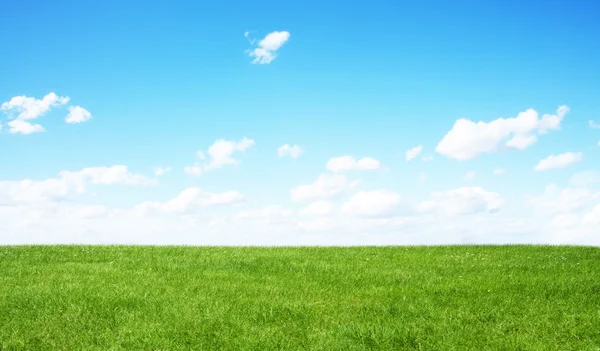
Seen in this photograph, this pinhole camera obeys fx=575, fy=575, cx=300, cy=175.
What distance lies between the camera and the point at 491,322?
Answer: 12055 millimetres

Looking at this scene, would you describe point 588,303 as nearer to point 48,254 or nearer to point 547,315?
point 547,315

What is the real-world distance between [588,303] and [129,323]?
10528 millimetres

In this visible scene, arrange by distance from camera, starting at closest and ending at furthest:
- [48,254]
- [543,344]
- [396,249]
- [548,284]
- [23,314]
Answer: [543,344]
[23,314]
[548,284]
[48,254]
[396,249]

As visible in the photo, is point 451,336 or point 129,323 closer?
point 451,336

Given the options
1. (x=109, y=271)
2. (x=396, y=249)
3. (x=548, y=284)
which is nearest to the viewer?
(x=548, y=284)

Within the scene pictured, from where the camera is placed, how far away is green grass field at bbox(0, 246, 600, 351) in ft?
36.7

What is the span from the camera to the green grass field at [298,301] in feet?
36.7

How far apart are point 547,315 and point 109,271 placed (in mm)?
12232

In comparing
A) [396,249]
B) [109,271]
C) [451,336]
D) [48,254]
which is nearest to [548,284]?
[451,336]

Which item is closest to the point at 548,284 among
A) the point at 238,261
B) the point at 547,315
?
the point at 547,315

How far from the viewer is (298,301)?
44.5 ft

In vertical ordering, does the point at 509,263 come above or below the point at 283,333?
above

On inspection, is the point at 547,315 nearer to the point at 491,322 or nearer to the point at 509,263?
the point at 491,322

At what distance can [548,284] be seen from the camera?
1518cm
